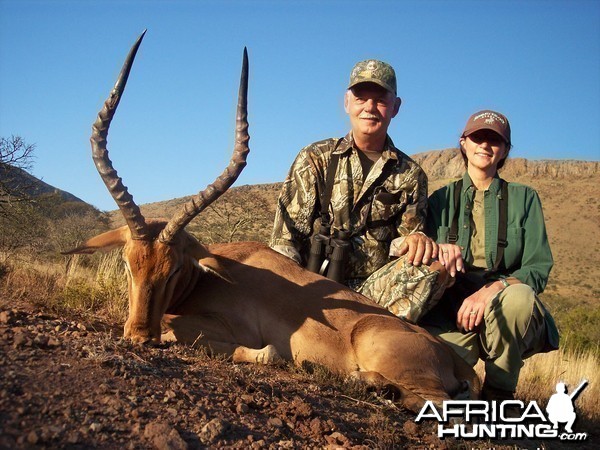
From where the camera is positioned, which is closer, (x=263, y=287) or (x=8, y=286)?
(x=263, y=287)

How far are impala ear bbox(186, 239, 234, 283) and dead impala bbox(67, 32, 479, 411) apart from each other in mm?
12

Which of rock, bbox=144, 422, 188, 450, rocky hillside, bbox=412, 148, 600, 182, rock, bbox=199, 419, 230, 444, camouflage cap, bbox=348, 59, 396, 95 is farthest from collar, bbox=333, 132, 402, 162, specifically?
rocky hillside, bbox=412, 148, 600, 182

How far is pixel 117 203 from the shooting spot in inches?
213

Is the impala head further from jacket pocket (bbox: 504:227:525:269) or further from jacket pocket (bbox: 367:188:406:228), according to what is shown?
jacket pocket (bbox: 504:227:525:269)

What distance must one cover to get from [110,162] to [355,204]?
3215mm

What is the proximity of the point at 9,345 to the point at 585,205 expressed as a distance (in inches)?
2589

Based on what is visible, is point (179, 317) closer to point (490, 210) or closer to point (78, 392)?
point (78, 392)

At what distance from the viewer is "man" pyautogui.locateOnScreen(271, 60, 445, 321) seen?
7.41 metres

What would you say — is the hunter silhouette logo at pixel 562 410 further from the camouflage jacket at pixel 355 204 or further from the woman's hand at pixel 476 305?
the camouflage jacket at pixel 355 204

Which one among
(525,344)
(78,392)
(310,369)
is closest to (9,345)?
(78,392)

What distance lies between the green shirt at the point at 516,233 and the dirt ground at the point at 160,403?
108 inches

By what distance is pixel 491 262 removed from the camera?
6820 mm

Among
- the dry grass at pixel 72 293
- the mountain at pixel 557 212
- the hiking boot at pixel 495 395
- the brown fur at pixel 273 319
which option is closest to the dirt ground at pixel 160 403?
the brown fur at pixel 273 319

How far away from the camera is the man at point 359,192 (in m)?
7.41
